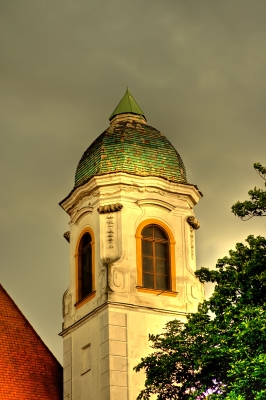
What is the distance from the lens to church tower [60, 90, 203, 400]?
122 ft

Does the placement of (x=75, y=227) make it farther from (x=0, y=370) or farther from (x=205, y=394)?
(x=205, y=394)

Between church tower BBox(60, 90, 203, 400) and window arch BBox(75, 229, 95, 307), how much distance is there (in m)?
0.03

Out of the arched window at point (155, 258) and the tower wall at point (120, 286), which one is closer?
the tower wall at point (120, 286)

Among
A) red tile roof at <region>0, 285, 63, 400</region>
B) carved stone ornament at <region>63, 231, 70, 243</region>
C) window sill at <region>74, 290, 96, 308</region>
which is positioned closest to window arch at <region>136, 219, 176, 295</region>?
window sill at <region>74, 290, 96, 308</region>

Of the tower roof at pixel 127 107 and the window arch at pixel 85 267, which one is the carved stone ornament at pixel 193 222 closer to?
the window arch at pixel 85 267

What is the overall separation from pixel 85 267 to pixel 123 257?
2.13 m

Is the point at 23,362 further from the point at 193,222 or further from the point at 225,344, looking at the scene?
the point at 225,344

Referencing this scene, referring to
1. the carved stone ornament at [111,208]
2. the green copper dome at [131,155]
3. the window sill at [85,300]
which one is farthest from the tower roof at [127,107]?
the window sill at [85,300]

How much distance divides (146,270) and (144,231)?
1394mm

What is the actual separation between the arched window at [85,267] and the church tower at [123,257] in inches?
1.3

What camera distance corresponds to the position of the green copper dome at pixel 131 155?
131 feet

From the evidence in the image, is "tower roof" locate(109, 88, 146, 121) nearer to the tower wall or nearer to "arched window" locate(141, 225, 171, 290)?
the tower wall

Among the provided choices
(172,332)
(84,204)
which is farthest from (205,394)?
(84,204)

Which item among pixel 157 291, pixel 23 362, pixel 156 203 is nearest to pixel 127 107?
pixel 156 203
